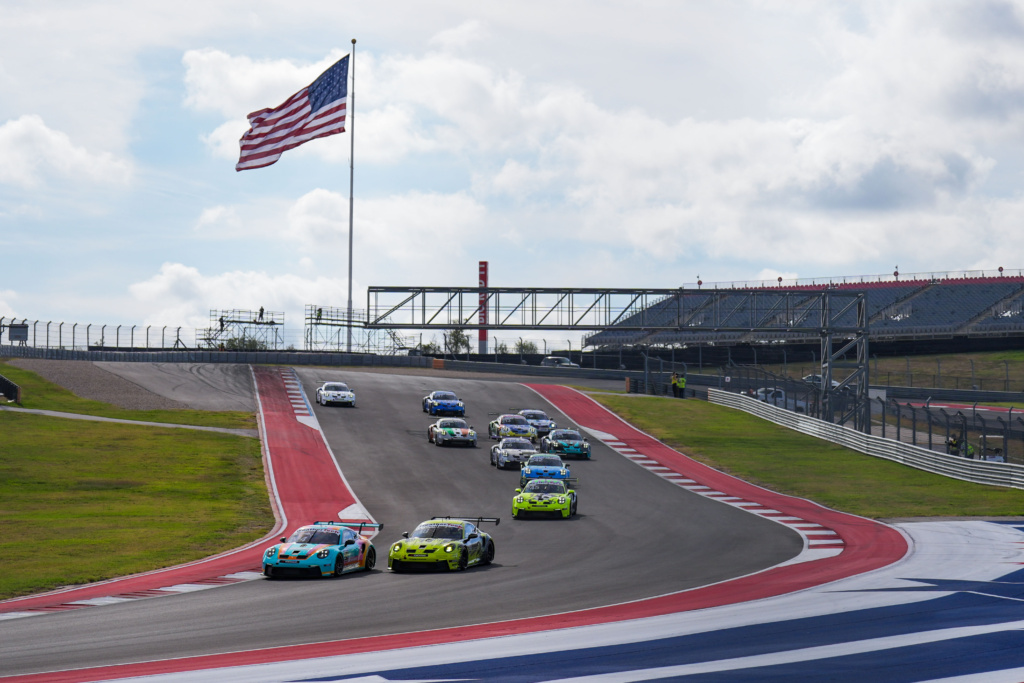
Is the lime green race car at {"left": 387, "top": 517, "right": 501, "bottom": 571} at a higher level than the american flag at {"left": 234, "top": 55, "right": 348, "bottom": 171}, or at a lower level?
lower

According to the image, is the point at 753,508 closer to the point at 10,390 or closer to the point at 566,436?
the point at 566,436

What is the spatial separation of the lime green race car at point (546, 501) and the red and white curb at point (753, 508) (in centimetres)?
587

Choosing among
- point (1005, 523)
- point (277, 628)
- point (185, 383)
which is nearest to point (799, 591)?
point (277, 628)

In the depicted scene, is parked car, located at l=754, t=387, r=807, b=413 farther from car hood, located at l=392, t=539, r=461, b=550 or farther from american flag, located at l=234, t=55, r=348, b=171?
car hood, located at l=392, t=539, r=461, b=550

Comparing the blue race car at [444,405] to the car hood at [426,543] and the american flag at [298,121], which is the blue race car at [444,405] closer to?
the american flag at [298,121]

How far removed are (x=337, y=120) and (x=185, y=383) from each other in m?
17.8

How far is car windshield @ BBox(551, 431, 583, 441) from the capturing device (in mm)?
44250

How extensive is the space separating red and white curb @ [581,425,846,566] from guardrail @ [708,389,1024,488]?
30.6 feet

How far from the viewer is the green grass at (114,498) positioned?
75.1ft

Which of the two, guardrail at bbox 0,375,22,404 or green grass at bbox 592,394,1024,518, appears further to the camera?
guardrail at bbox 0,375,22,404

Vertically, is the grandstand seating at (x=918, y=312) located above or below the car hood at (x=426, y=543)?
above

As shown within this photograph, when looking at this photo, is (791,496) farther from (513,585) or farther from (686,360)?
(686,360)

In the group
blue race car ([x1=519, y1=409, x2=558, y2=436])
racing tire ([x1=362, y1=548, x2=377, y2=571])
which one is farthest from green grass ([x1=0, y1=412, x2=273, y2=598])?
blue race car ([x1=519, y1=409, x2=558, y2=436])

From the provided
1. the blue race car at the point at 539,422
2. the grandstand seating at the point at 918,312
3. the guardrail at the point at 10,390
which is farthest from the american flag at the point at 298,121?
the grandstand seating at the point at 918,312
